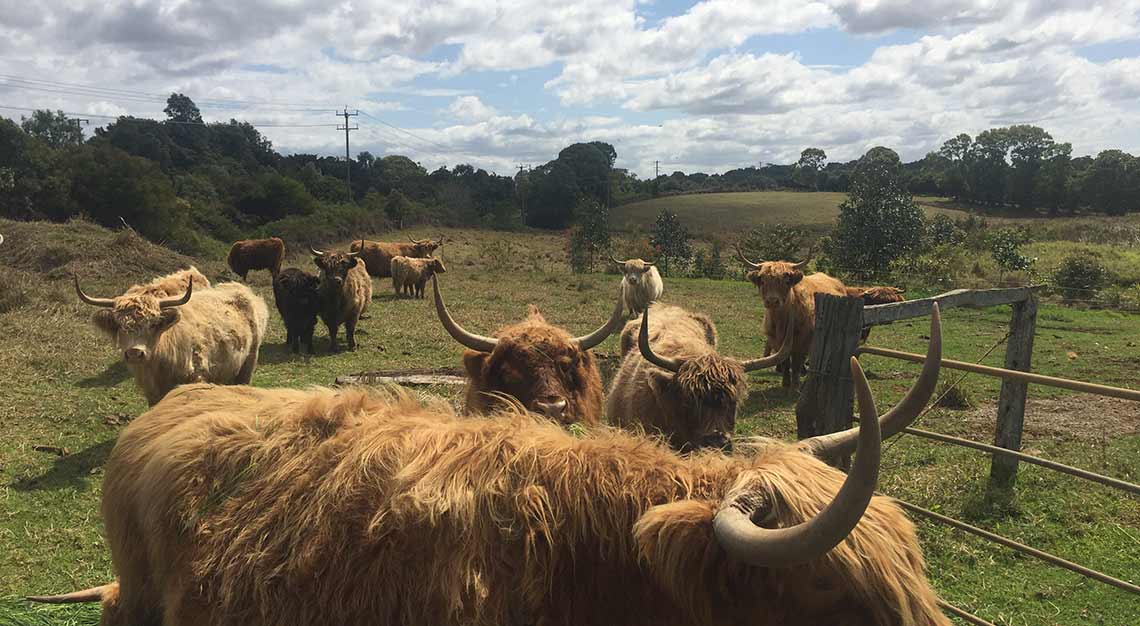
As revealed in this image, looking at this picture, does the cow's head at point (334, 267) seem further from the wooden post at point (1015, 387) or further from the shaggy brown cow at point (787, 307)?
the wooden post at point (1015, 387)

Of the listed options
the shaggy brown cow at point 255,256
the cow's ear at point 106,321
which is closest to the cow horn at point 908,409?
the cow's ear at point 106,321

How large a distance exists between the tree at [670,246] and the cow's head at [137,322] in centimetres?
2736

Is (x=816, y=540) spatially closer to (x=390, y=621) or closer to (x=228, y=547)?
(x=390, y=621)

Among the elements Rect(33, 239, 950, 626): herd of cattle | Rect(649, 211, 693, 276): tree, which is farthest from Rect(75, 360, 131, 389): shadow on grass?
Rect(649, 211, 693, 276): tree

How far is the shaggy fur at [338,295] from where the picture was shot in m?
14.1

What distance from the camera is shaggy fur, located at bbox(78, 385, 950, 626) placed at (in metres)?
1.81

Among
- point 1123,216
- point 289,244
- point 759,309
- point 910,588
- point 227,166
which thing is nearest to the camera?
point 910,588

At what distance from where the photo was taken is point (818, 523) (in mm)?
1501

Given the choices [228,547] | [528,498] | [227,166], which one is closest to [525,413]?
[528,498]

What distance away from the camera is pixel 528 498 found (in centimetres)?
208

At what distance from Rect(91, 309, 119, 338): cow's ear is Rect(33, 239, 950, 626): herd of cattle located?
5.42 m

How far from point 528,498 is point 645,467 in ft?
1.32

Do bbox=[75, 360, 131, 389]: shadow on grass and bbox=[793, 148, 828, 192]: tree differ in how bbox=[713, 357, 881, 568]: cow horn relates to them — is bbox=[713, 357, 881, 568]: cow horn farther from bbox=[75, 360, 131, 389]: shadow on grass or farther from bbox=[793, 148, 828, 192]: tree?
bbox=[793, 148, 828, 192]: tree

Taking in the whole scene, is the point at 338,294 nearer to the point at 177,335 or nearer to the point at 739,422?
the point at 177,335
